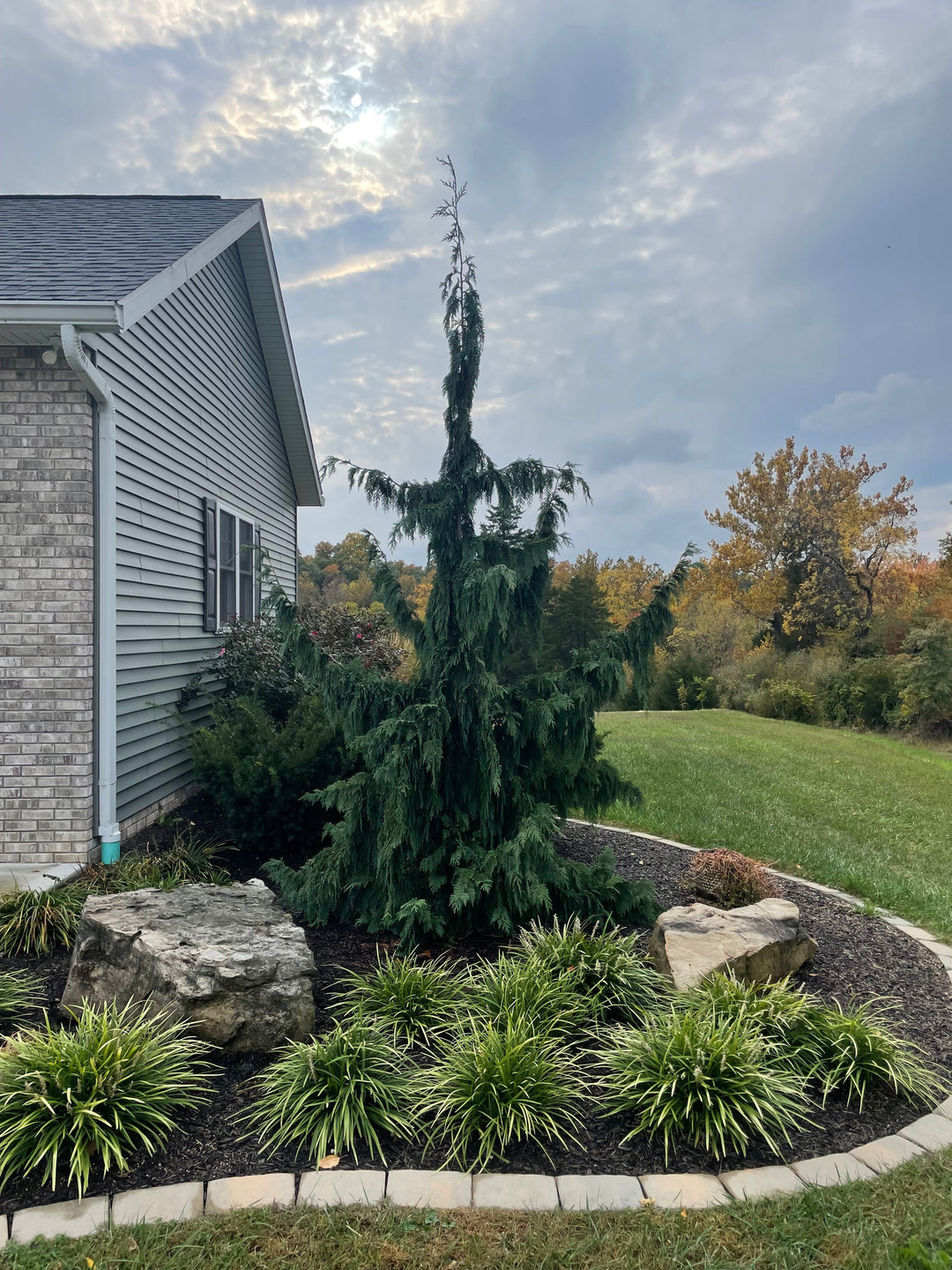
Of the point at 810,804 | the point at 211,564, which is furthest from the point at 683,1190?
the point at 810,804

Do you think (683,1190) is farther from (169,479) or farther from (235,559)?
(235,559)

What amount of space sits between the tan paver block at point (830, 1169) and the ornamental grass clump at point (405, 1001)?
1395 millimetres

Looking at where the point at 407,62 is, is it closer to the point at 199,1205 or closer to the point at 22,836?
the point at 22,836

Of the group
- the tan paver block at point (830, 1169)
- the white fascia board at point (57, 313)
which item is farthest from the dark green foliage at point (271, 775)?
the tan paver block at point (830, 1169)

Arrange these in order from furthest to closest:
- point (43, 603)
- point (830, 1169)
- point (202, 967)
Result: point (43, 603) → point (202, 967) → point (830, 1169)

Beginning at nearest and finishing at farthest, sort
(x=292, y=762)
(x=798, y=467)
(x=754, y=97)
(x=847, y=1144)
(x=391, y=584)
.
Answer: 1. (x=847, y=1144)
2. (x=391, y=584)
3. (x=292, y=762)
4. (x=754, y=97)
5. (x=798, y=467)

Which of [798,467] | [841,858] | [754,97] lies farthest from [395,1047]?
[798,467]

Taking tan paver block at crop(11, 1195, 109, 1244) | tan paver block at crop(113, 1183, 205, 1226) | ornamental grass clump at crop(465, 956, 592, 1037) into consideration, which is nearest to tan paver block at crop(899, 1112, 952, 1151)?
ornamental grass clump at crop(465, 956, 592, 1037)

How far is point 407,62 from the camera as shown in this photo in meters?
8.93

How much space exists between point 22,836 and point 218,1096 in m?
3.56

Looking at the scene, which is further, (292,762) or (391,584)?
(292,762)

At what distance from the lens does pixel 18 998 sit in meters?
3.46

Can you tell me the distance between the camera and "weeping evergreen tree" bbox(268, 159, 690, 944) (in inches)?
164

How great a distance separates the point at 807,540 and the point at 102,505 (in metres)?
27.2
